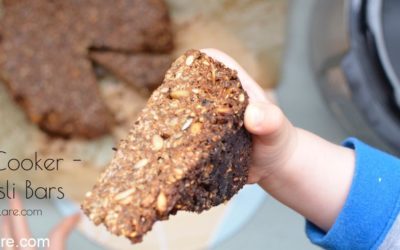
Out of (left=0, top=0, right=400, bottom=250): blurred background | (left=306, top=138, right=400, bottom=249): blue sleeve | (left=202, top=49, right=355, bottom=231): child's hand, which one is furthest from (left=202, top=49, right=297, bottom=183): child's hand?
(left=0, top=0, right=400, bottom=250): blurred background

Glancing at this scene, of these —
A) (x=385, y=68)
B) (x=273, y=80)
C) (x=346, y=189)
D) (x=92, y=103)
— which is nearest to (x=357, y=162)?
(x=346, y=189)

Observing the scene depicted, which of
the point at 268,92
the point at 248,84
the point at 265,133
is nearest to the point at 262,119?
the point at 265,133

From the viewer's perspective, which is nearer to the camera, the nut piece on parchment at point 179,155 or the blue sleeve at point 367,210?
the nut piece on parchment at point 179,155

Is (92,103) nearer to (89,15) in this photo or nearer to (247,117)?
(89,15)

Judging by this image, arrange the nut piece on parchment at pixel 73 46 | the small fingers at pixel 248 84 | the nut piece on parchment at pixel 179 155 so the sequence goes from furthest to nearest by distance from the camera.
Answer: the nut piece on parchment at pixel 73 46, the small fingers at pixel 248 84, the nut piece on parchment at pixel 179 155

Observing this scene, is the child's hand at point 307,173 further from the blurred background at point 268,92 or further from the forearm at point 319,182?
the blurred background at point 268,92

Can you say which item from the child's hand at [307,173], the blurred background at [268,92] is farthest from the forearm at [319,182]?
the blurred background at [268,92]

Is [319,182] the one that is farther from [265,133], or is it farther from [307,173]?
[265,133]
